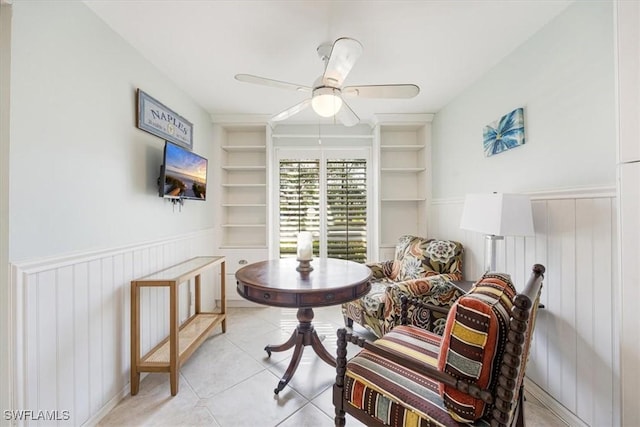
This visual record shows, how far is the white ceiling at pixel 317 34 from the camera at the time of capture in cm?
145

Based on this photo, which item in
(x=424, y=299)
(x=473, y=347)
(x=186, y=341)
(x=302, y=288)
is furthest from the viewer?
(x=186, y=341)

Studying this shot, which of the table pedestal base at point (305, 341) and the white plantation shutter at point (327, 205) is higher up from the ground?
the white plantation shutter at point (327, 205)

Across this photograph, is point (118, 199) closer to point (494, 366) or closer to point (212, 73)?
point (212, 73)

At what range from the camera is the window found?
3.45 meters

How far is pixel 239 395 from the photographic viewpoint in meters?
1.67

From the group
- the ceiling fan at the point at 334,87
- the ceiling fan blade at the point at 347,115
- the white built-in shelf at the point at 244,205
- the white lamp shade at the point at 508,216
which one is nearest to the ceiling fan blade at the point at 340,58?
the ceiling fan at the point at 334,87

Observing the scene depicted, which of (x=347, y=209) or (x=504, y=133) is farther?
(x=347, y=209)

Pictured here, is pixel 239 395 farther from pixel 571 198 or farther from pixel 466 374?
pixel 571 198

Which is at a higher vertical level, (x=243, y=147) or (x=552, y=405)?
(x=243, y=147)

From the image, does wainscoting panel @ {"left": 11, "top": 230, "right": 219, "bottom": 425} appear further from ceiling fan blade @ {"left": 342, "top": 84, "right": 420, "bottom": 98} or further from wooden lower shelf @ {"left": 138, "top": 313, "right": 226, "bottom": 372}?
ceiling fan blade @ {"left": 342, "top": 84, "right": 420, "bottom": 98}

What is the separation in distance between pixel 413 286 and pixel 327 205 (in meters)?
1.87

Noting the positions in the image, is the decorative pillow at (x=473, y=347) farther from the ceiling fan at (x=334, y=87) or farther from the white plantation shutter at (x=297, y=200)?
the white plantation shutter at (x=297, y=200)

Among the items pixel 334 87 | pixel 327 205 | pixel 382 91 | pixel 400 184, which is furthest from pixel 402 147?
pixel 334 87

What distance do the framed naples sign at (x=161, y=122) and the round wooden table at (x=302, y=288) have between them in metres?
1.36
